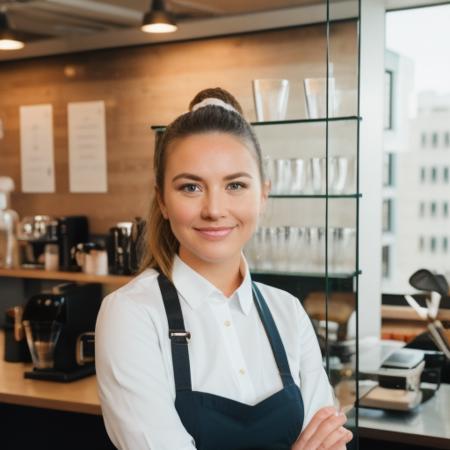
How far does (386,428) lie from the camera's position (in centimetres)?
231

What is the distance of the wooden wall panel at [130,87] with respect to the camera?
3.31 metres

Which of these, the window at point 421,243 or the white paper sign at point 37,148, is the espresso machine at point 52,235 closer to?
the white paper sign at point 37,148

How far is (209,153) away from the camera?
1.44m

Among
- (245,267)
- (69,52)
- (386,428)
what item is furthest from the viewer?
(69,52)

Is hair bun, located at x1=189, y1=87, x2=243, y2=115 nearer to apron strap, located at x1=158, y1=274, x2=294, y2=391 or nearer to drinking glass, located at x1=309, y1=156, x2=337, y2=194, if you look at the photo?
apron strap, located at x1=158, y1=274, x2=294, y2=391

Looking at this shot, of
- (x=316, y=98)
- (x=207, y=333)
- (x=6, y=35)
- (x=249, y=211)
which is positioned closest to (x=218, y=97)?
(x=249, y=211)

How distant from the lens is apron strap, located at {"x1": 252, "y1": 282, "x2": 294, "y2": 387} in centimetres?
152

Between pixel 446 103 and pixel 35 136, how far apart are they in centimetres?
218

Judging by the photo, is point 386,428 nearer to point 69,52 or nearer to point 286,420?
point 286,420

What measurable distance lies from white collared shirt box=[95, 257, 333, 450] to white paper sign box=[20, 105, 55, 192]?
2.61m

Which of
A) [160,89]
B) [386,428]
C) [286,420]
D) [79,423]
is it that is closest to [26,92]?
[160,89]

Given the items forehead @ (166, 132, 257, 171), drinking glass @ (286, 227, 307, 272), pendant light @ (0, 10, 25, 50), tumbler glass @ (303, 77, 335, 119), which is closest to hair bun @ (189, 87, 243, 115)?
forehead @ (166, 132, 257, 171)

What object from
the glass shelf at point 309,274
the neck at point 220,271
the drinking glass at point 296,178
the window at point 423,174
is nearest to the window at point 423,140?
the window at point 423,174

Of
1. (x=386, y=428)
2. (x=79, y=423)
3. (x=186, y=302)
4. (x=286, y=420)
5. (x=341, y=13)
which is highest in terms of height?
(x=341, y=13)
